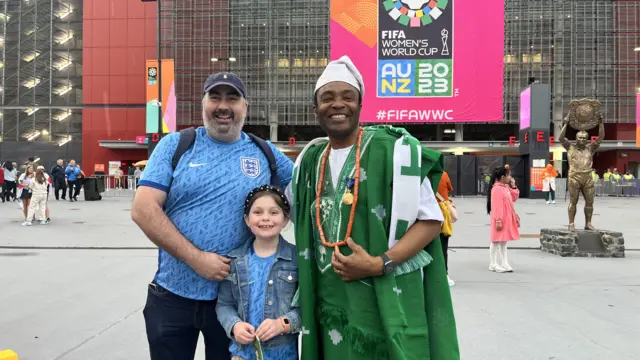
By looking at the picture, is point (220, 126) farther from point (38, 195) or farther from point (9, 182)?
point (9, 182)

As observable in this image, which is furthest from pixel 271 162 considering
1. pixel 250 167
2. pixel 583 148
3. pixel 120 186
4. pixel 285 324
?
pixel 120 186

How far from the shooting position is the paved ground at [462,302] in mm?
4047

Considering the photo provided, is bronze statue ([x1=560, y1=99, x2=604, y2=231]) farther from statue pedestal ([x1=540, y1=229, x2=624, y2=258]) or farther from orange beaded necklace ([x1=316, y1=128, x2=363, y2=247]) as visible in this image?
orange beaded necklace ([x1=316, y1=128, x2=363, y2=247])

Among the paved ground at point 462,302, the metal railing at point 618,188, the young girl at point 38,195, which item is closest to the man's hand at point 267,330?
the paved ground at point 462,302

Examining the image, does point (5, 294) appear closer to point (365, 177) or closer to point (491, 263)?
point (365, 177)

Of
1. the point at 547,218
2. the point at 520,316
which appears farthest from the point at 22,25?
the point at 520,316

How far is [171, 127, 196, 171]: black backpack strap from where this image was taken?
219 centimetres

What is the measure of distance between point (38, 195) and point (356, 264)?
13173 millimetres

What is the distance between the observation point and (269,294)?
2129 mm

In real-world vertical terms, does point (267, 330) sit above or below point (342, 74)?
below

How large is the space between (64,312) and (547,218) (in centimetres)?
1449

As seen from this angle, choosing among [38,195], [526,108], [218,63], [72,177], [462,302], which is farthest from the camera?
[218,63]

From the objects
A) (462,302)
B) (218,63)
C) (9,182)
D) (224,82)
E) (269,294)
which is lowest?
(462,302)

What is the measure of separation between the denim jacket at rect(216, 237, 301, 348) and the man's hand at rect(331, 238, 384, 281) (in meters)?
0.31
